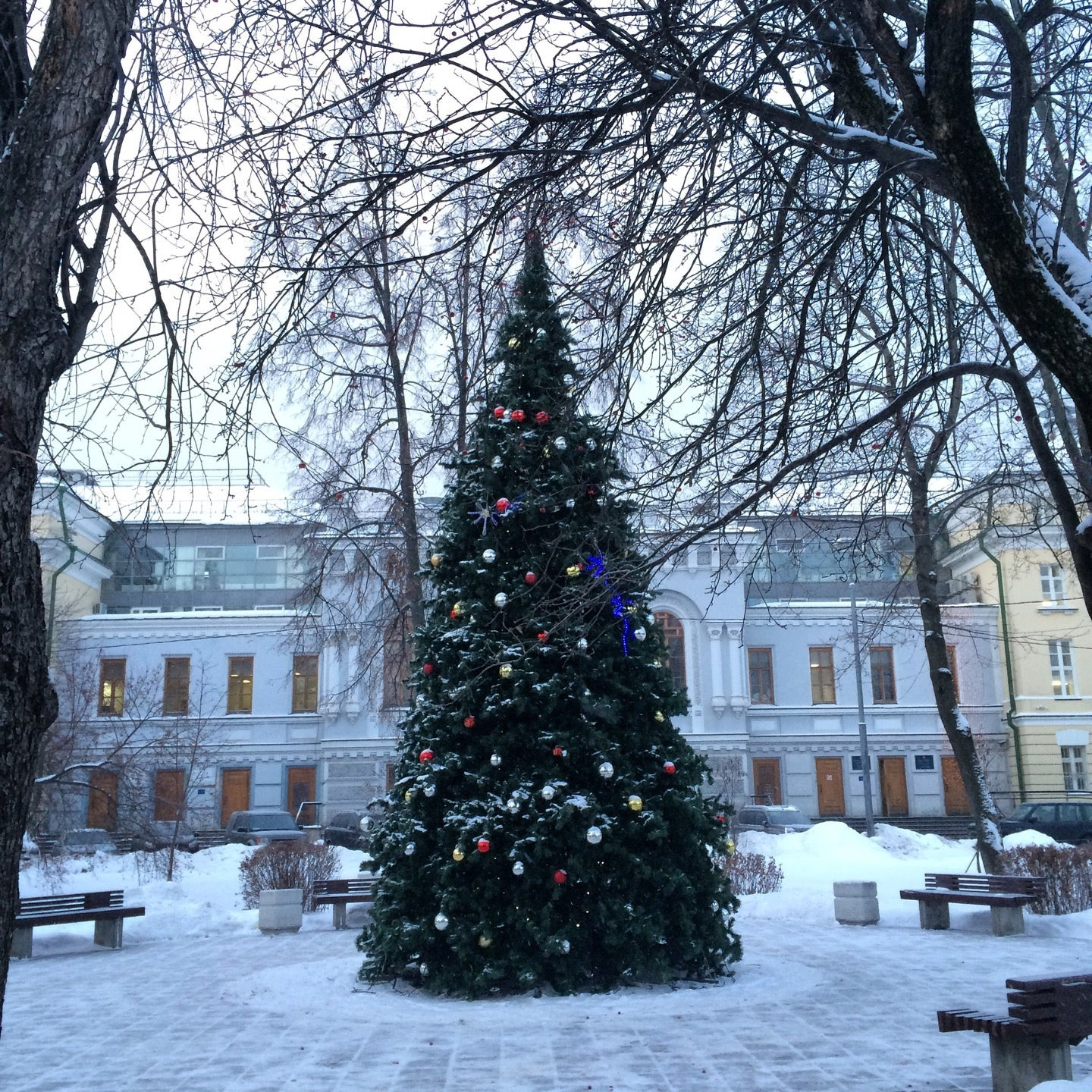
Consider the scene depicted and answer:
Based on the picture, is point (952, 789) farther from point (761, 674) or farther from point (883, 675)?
point (761, 674)

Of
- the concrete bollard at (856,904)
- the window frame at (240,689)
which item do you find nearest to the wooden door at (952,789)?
the window frame at (240,689)

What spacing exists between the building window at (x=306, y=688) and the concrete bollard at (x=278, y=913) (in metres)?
21.2

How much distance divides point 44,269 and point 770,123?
403cm

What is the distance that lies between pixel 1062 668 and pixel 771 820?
12.0 meters

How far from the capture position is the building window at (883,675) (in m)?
35.5

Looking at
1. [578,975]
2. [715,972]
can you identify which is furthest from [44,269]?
[715,972]

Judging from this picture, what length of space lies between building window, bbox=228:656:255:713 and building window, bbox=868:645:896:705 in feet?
65.9

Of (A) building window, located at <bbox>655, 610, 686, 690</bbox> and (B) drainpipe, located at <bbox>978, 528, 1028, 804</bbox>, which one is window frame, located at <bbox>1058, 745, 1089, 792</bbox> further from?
(A) building window, located at <bbox>655, 610, 686, 690</bbox>

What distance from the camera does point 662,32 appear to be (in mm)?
5156

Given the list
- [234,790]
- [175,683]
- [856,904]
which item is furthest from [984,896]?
[175,683]

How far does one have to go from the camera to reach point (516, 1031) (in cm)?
745

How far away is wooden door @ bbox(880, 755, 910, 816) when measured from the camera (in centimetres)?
3456

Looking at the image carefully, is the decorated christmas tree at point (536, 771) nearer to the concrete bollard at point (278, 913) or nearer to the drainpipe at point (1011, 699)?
the concrete bollard at point (278, 913)

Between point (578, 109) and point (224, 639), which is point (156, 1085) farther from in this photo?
point (224, 639)
